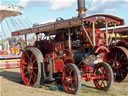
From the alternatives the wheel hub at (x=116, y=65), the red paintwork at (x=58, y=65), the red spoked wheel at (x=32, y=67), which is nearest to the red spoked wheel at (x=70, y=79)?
the red paintwork at (x=58, y=65)

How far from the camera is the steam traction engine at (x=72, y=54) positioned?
6047 millimetres

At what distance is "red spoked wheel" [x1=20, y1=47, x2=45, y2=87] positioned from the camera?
22.8 feet

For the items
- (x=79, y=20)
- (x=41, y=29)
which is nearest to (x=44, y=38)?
(x=41, y=29)

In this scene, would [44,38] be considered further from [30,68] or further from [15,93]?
[15,93]

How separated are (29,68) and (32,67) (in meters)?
0.17

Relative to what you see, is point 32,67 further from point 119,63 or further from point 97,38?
point 119,63

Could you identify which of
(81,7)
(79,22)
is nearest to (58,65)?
(79,22)

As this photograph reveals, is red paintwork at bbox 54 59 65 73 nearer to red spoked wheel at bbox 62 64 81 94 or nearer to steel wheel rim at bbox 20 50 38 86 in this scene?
red spoked wheel at bbox 62 64 81 94

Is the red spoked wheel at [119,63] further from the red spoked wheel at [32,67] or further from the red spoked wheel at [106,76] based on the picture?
the red spoked wheel at [32,67]

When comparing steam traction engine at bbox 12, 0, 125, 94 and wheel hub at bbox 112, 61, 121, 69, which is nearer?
steam traction engine at bbox 12, 0, 125, 94

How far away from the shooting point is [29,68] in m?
7.46

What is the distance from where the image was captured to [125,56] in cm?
783

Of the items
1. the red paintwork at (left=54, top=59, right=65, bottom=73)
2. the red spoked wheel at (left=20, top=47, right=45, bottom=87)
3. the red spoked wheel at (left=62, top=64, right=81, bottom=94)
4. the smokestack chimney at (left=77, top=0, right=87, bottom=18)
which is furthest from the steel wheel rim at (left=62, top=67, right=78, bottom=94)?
the smokestack chimney at (left=77, top=0, right=87, bottom=18)

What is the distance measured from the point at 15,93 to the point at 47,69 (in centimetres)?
152
